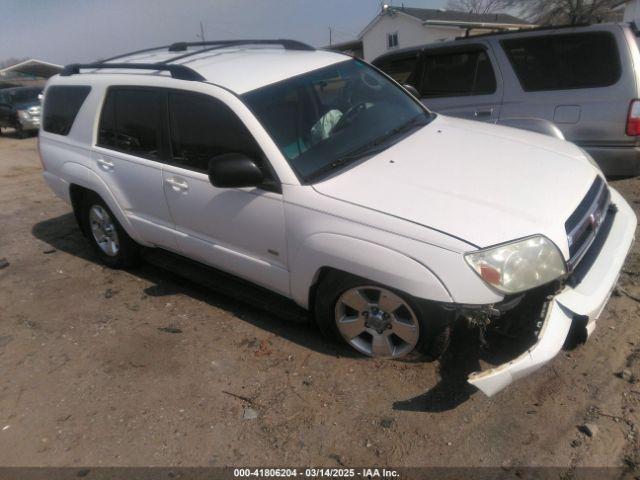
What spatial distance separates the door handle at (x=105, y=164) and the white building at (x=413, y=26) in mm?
29266

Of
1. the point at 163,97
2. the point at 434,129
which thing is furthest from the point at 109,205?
the point at 434,129

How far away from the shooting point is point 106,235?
477 cm

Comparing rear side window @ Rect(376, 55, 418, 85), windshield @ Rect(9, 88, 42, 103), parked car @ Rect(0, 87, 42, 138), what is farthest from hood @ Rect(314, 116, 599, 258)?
windshield @ Rect(9, 88, 42, 103)

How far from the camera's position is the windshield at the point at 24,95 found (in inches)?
647

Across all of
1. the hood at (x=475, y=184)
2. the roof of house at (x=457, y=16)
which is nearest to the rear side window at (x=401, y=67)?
the hood at (x=475, y=184)

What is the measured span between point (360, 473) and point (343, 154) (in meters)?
1.84

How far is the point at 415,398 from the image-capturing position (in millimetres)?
2861

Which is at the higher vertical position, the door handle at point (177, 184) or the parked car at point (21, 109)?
the door handle at point (177, 184)

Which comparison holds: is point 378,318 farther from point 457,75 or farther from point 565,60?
point 457,75

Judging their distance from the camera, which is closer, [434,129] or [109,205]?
[434,129]

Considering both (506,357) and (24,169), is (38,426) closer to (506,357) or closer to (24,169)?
(506,357)

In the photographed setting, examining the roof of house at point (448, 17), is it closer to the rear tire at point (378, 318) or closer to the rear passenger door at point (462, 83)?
the rear passenger door at point (462, 83)

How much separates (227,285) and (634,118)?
384 cm

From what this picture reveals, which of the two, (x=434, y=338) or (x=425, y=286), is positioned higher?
(x=425, y=286)
